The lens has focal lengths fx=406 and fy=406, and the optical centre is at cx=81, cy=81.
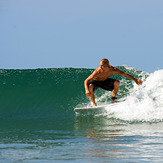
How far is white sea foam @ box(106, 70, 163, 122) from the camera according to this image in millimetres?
9570

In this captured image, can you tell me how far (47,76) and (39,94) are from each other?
424 cm

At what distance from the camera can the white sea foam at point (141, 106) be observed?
9570 mm

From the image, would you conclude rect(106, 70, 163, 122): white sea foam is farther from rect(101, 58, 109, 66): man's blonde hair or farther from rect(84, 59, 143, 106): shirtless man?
rect(101, 58, 109, 66): man's blonde hair

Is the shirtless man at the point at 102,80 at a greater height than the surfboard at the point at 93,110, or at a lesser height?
greater

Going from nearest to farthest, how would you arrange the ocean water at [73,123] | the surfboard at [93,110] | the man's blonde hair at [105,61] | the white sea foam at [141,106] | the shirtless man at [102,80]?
the ocean water at [73,123] → the white sea foam at [141,106] → the man's blonde hair at [105,61] → the shirtless man at [102,80] → the surfboard at [93,110]

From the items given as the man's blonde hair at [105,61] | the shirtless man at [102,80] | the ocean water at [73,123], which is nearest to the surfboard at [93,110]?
the ocean water at [73,123]

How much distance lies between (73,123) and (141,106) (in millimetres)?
1742

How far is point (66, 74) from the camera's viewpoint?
835 inches

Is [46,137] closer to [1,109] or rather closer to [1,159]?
[1,159]

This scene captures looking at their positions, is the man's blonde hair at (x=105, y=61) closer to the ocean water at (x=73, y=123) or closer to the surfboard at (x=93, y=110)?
the ocean water at (x=73, y=123)

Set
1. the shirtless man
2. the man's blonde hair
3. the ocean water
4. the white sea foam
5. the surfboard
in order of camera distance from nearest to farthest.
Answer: the ocean water → the white sea foam → the man's blonde hair → the shirtless man → the surfboard

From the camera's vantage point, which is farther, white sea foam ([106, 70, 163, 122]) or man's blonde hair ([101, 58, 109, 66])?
man's blonde hair ([101, 58, 109, 66])

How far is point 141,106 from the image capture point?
991 cm

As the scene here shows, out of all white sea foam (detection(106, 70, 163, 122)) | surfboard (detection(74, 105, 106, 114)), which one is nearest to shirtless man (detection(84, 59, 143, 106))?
surfboard (detection(74, 105, 106, 114))
